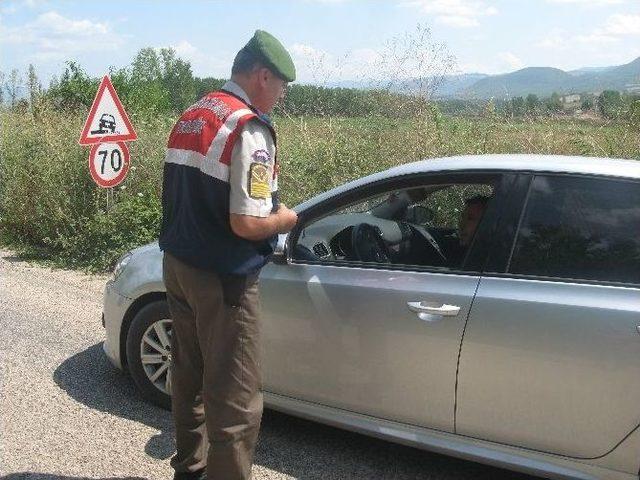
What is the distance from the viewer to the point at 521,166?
9.89ft

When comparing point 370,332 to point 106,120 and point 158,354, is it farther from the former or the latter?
point 106,120

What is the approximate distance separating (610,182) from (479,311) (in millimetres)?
796

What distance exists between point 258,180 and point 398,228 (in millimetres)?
1217

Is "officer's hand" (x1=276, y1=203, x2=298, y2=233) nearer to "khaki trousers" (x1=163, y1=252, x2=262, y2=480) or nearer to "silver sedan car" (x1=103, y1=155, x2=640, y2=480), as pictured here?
"khaki trousers" (x1=163, y1=252, x2=262, y2=480)

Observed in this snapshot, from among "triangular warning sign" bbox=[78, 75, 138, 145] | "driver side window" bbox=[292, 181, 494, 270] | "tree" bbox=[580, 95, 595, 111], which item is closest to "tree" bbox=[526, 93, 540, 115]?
"tree" bbox=[580, 95, 595, 111]

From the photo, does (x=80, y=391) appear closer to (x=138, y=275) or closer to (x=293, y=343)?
(x=138, y=275)

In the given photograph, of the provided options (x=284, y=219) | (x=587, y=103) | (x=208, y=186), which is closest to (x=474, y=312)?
(x=284, y=219)

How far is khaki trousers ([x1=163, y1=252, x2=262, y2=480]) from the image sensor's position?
2.63m

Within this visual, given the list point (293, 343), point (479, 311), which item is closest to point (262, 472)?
point (293, 343)

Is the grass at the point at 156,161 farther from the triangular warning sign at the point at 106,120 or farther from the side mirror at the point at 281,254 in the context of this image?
the side mirror at the point at 281,254

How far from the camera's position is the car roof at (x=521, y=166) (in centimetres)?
285

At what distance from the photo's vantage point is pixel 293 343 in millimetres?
3361

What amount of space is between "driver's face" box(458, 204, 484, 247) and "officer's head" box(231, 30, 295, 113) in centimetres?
111

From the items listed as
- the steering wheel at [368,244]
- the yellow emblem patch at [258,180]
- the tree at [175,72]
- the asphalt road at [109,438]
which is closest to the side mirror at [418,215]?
the steering wheel at [368,244]
